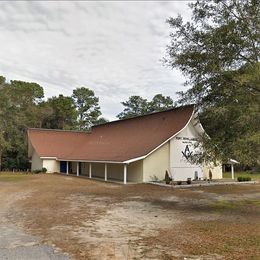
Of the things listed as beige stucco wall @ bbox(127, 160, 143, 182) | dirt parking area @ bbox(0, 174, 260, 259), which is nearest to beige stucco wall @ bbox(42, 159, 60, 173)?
beige stucco wall @ bbox(127, 160, 143, 182)

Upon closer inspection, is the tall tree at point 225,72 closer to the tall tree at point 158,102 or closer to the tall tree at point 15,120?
the tall tree at point 15,120

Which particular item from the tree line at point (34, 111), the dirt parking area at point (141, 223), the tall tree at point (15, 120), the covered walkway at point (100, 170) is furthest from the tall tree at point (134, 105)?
A: the dirt parking area at point (141, 223)

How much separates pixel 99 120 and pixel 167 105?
14.0 meters

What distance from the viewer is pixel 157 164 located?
27.6 m

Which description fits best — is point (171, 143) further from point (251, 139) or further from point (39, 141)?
point (39, 141)

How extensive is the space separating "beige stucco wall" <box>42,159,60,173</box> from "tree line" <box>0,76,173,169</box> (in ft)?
19.1

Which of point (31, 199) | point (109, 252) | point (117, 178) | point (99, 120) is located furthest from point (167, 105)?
point (109, 252)

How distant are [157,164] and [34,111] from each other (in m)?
30.3

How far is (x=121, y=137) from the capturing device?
3331cm

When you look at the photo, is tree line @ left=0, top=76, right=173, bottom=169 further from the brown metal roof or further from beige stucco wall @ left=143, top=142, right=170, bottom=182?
beige stucco wall @ left=143, top=142, right=170, bottom=182

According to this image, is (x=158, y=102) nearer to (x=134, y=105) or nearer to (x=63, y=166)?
(x=134, y=105)

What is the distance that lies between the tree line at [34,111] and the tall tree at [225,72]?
31.7m

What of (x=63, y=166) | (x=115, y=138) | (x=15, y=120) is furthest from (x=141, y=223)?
(x=15, y=120)

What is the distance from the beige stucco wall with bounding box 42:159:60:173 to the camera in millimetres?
39219
